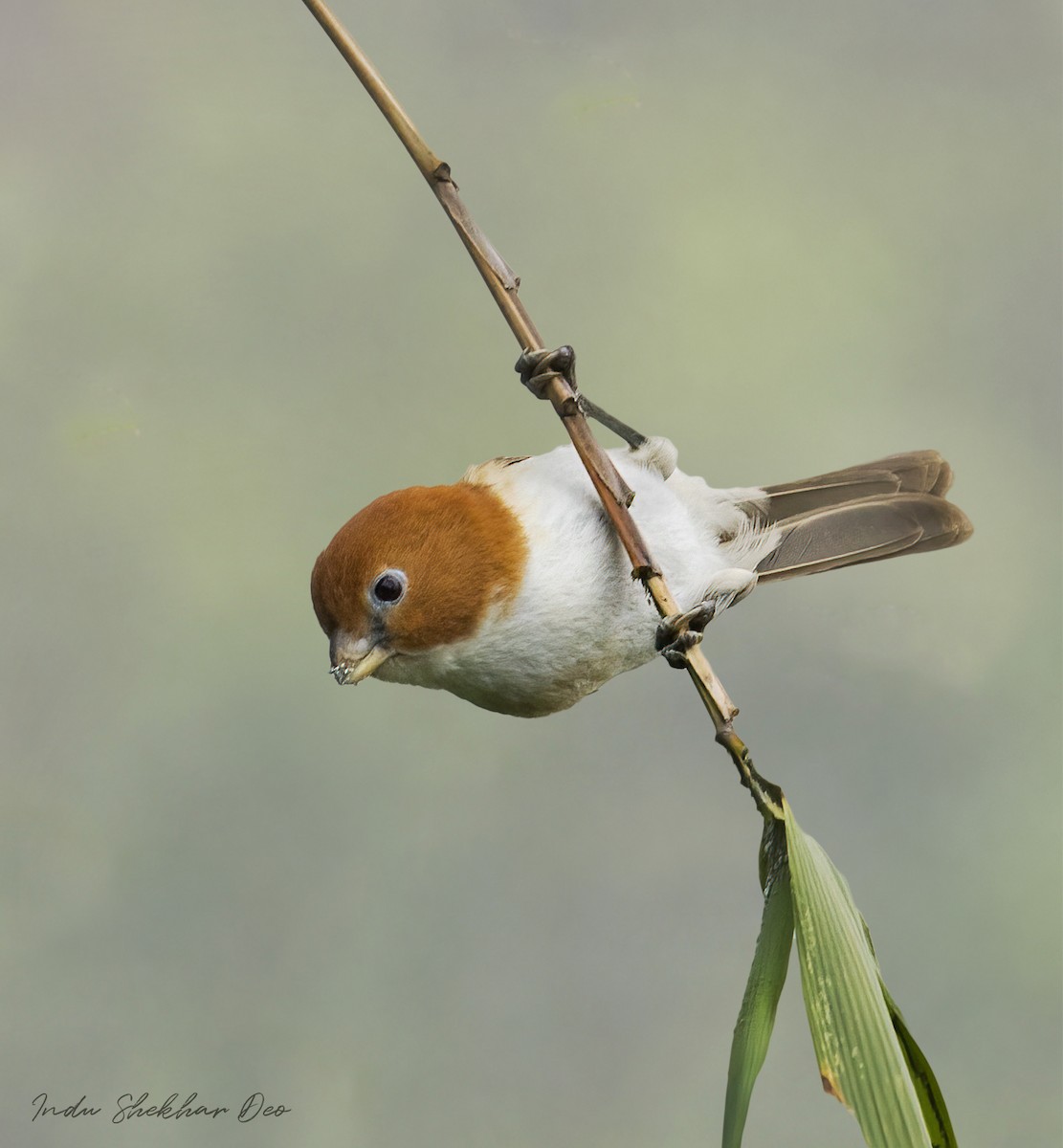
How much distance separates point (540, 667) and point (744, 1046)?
64 centimetres

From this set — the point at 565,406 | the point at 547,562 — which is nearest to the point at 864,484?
the point at 547,562

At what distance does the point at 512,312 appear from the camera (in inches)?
58.6

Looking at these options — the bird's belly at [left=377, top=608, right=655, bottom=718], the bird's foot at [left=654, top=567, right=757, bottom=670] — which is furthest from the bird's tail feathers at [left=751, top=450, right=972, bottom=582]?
the bird's belly at [left=377, top=608, right=655, bottom=718]

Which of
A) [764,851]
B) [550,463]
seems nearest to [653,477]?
[550,463]

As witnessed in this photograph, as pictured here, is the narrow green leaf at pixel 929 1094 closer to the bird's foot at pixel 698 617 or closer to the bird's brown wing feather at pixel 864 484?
the bird's foot at pixel 698 617

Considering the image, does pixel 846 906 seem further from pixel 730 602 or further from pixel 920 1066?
pixel 730 602

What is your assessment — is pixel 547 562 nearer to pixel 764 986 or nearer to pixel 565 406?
pixel 565 406

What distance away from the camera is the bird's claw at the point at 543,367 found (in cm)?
168

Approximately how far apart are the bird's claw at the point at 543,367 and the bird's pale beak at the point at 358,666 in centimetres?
43

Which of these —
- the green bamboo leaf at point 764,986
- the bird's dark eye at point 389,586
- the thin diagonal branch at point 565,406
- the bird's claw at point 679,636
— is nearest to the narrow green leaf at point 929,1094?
the green bamboo leaf at point 764,986

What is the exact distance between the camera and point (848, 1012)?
124 cm

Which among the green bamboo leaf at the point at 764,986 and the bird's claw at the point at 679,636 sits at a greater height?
the bird's claw at the point at 679,636

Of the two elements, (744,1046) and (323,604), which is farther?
(323,604)

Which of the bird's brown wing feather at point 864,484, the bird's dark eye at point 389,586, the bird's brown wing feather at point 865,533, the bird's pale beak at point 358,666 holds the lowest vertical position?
the bird's pale beak at point 358,666
